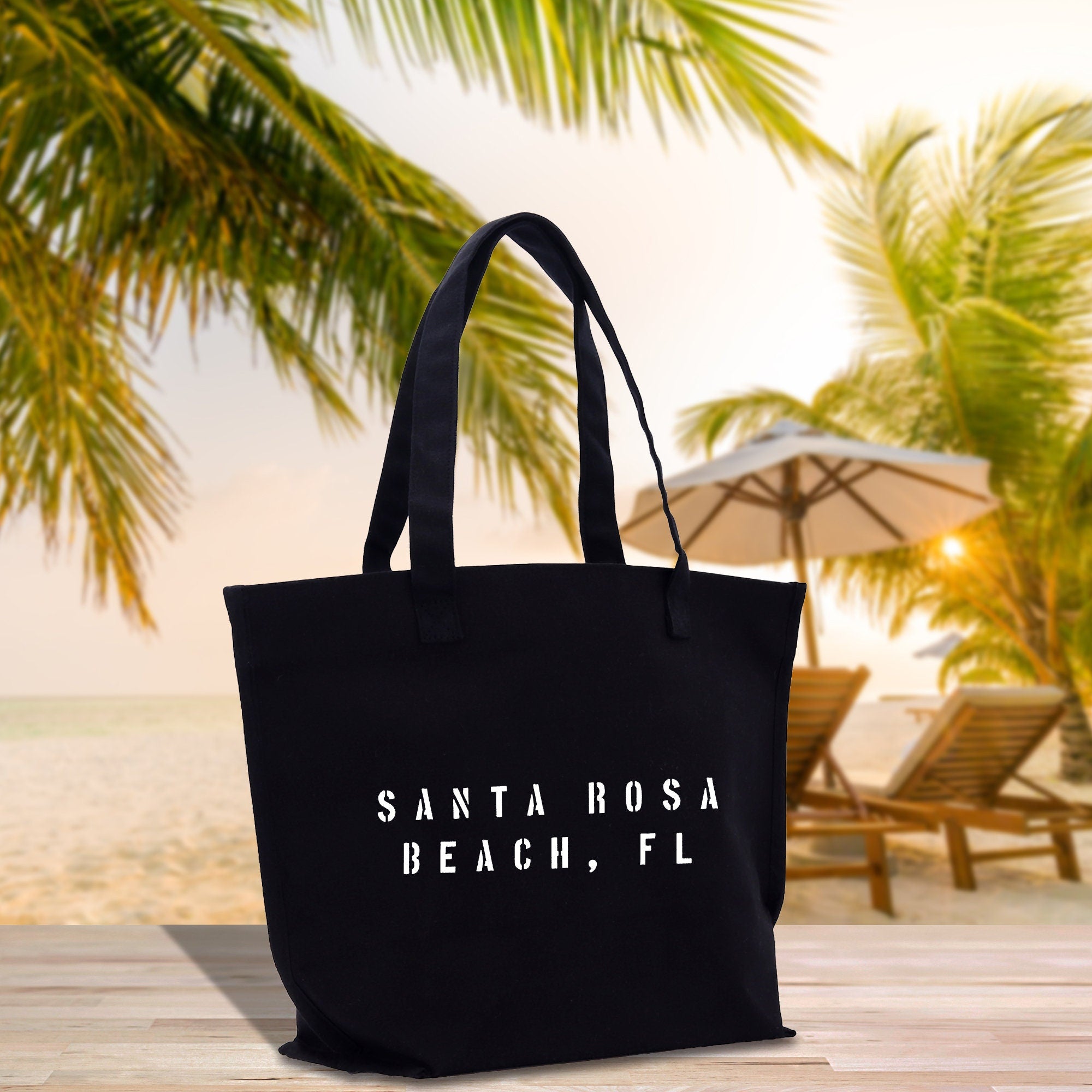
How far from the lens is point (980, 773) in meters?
3.86

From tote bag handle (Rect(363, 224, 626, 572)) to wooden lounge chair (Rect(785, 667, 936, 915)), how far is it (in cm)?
269

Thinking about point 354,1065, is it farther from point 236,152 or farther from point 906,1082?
point 236,152

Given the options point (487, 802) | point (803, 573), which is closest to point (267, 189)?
point (803, 573)

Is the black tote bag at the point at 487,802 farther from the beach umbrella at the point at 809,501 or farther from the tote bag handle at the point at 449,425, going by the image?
the beach umbrella at the point at 809,501

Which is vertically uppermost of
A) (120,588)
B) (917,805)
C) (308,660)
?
(308,660)

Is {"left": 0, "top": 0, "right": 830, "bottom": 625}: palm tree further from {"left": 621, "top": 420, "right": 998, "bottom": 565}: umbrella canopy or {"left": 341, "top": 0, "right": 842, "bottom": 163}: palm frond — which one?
{"left": 621, "top": 420, "right": 998, "bottom": 565}: umbrella canopy

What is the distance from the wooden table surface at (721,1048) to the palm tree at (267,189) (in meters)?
2.22

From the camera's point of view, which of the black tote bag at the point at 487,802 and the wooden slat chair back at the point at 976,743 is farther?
the wooden slat chair back at the point at 976,743

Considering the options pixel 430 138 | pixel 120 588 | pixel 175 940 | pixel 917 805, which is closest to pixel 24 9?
pixel 120 588

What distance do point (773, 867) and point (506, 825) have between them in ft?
0.75

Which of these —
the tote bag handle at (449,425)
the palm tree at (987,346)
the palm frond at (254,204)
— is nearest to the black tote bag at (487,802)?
the tote bag handle at (449,425)

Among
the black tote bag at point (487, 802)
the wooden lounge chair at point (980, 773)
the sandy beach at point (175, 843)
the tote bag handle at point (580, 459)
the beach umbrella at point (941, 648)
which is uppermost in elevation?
the tote bag handle at point (580, 459)

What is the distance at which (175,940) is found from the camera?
3.04 feet

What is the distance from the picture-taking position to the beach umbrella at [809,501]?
178 inches
